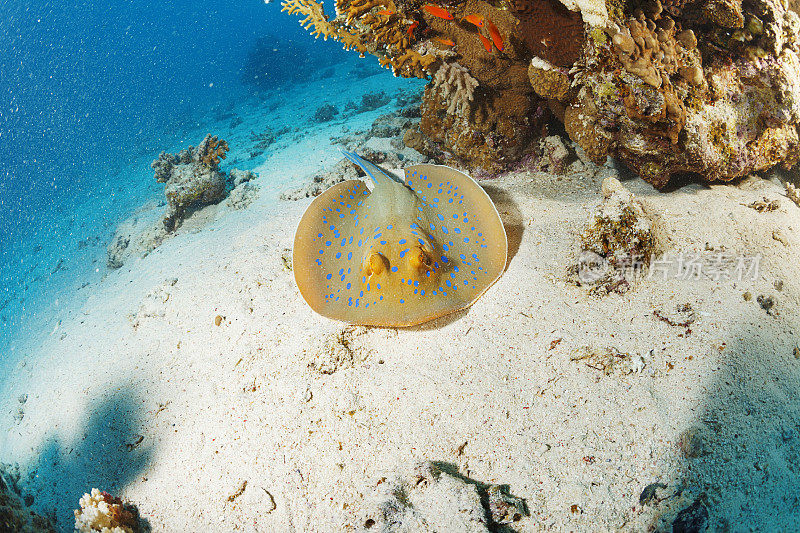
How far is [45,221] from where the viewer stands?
1773cm

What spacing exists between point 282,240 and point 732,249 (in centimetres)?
553

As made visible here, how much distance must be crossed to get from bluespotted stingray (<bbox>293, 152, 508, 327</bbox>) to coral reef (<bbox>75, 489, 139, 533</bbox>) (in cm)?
252

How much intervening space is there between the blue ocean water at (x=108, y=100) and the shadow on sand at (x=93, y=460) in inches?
278

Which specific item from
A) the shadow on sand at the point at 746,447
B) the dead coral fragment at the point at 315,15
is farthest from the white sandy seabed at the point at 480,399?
the dead coral fragment at the point at 315,15

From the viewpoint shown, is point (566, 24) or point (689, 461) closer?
point (689, 461)

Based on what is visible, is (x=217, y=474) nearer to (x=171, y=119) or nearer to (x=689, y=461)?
(x=689, y=461)

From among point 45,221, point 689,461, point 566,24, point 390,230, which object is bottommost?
point 45,221

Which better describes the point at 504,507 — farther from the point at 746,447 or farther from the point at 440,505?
the point at 746,447

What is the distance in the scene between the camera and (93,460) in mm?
3871

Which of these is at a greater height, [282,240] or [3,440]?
[282,240]

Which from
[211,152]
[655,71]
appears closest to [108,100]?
[211,152]

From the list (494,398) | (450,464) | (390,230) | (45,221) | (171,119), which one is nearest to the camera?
(450,464)

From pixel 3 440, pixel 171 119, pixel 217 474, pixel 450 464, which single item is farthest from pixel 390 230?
pixel 171 119

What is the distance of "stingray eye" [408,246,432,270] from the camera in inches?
123
